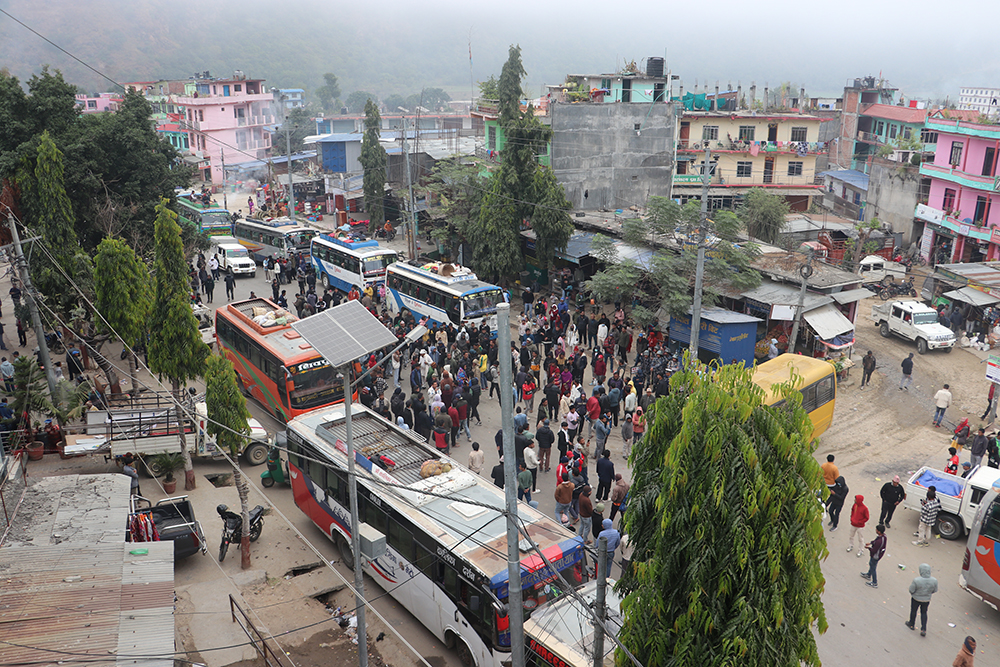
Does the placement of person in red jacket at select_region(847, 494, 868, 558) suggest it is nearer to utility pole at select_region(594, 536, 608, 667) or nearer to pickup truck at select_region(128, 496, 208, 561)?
utility pole at select_region(594, 536, 608, 667)

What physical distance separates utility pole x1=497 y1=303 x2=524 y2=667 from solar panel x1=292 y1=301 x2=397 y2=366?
8.73 feet

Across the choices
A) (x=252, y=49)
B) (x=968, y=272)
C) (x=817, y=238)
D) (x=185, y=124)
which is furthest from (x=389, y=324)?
(x=252, y=49)

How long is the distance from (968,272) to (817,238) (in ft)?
35.6

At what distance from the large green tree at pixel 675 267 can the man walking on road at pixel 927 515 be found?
10098 millimetres

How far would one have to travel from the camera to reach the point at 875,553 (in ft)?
41.7

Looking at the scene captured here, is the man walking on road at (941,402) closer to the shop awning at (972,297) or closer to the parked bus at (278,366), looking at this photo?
the shop awning at (972,297)

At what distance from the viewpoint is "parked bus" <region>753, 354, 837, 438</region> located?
59.3 feet

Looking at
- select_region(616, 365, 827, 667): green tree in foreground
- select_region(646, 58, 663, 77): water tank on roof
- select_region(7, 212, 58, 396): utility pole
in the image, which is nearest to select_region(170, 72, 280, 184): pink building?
select_region(646, 58, 663, 77): water tank on roof

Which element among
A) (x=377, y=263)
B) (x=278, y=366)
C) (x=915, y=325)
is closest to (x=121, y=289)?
(x=278, y=366)

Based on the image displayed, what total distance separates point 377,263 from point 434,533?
21.6 meters

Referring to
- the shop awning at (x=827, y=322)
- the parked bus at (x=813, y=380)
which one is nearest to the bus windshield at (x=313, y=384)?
the parked bus at (x=813, y=380)

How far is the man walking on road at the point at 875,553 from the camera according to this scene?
12.6 m

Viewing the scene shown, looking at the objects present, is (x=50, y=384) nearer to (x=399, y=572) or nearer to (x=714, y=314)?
(x=399, y=572)

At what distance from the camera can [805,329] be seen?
2397 cm
